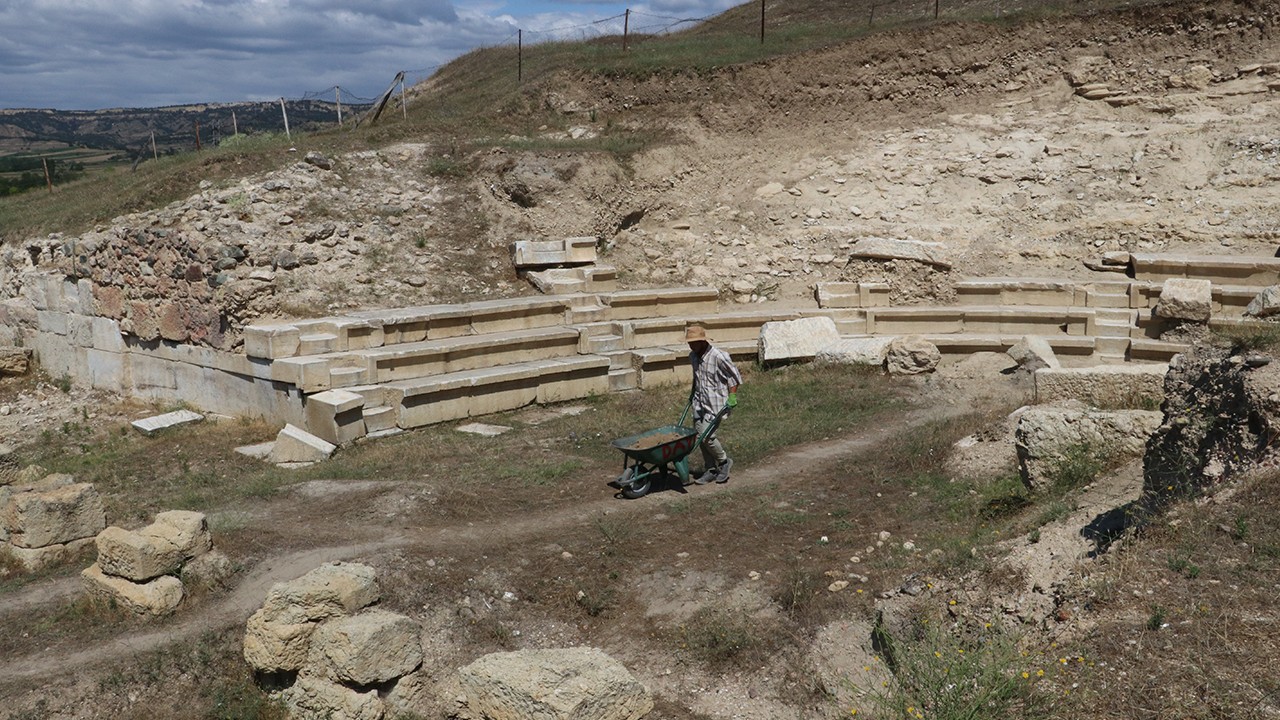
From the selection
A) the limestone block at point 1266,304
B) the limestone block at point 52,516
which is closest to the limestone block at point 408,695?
the limestone block at point 52,516

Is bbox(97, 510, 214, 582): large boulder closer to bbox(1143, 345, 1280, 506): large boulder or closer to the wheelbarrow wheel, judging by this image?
the wheelbarrow wheel

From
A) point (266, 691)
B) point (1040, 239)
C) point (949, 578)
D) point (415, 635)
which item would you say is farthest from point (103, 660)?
point (1040, 239)

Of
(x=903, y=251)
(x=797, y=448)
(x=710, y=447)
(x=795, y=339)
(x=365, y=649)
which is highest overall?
(x=903, y=251)

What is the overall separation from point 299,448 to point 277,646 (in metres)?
5.32

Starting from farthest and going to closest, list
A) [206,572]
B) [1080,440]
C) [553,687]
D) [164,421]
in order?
[164,421] → [1080,440] → [206,572] → [553,687]

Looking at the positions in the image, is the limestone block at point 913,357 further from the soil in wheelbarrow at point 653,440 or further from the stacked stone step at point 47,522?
the stacked stone step at point 47,522

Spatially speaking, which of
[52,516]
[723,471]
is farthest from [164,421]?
[723,471]

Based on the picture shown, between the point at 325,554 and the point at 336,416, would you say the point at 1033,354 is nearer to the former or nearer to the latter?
the point at 336,416

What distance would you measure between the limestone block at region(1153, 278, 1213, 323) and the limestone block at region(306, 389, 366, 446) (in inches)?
447

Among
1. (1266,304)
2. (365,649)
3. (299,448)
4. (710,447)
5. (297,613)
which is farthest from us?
(1266,304)

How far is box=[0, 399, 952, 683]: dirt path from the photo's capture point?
22.2 feet

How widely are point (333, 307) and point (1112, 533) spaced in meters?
11.1

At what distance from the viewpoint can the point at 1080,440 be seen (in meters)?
8.15

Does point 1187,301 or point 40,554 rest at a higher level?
point 1187,301
